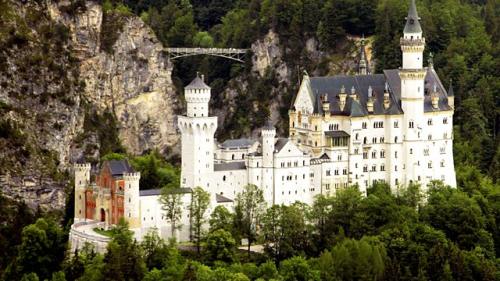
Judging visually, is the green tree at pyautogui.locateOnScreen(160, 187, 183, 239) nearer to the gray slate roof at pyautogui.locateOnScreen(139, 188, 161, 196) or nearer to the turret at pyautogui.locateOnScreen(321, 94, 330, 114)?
the gray slate roof at pyautogui.locateOnScreen(139, 188, 161, 196)

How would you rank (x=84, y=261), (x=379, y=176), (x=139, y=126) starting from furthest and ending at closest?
(x=139, y=126), (x=379, y=176), (x=84, y=261)

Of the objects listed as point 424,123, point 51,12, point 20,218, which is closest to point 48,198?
point 20,218

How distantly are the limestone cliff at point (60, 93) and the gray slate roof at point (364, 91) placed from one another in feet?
84.9

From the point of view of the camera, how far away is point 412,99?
549 ft

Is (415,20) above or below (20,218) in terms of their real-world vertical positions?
above

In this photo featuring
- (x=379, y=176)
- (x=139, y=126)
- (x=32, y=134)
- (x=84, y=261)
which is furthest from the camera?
(x=139, y=126)

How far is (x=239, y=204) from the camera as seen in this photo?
520ft

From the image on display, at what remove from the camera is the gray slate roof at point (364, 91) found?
166 meters

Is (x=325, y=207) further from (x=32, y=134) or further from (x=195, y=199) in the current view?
(x=32, y=134)

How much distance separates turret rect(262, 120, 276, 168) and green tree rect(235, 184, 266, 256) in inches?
89.7

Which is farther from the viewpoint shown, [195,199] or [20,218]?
[20,218]

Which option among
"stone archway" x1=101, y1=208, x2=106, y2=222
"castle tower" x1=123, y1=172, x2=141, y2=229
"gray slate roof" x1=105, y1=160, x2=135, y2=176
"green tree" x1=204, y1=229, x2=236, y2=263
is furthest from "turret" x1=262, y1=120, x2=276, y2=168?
"stone archway" x1=101, y1=208, x2=106, y2=222

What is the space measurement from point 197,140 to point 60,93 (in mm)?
30385

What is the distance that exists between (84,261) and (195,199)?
9.41 m
